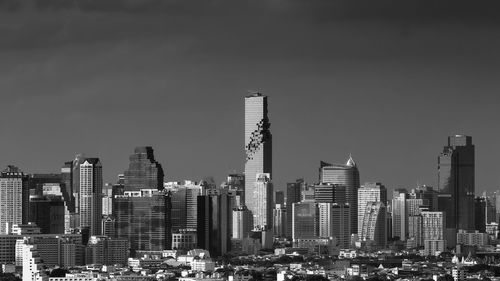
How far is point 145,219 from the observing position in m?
50.2

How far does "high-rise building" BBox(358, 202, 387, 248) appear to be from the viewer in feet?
196

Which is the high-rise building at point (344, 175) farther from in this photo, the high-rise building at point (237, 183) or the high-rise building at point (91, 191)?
the high-rise building at point (91, 191)

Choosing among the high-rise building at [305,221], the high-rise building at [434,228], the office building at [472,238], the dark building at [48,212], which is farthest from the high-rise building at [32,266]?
the office building at [472,238]

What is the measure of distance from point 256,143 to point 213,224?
13952 millimetres

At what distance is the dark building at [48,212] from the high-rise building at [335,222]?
42.0 feet

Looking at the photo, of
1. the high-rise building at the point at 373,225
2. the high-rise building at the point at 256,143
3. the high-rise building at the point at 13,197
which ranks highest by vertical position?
the high-rise building at the point at 256,143

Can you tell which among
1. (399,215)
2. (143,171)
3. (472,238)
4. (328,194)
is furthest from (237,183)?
(143,171)

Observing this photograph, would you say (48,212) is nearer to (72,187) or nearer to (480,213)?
(72,187)

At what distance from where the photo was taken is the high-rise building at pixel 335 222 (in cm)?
5981

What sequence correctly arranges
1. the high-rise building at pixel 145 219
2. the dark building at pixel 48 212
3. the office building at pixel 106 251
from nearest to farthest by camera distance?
1. the office building at pixel 106 251
2. the dark building at pixel 48 212
3. the high-rise building at pixel 145 219

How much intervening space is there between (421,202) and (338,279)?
26.5 metres

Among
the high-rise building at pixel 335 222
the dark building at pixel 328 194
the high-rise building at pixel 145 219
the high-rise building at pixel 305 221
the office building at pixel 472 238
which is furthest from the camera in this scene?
the dark building at pixel 328 194

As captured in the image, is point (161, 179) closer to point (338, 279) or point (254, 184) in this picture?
point (254, 184)

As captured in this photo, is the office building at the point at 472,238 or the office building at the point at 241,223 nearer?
the office building at the point at 241,223
